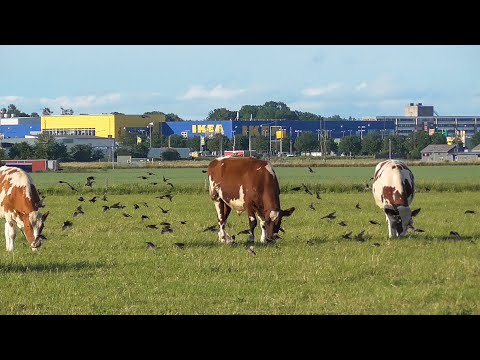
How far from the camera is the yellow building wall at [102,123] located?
380 feet

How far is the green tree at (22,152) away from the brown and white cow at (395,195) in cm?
6897

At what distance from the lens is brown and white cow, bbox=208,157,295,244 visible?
1783 centimetres

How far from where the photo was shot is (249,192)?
18.6 m

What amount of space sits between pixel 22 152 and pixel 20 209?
7152 centimetres

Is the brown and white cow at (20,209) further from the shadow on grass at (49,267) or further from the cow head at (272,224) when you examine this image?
the cow head at (272,224)

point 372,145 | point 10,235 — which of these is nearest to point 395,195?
point 10,235

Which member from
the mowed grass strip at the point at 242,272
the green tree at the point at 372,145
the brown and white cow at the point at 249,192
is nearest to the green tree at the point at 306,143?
the green tree at the point at 372,145

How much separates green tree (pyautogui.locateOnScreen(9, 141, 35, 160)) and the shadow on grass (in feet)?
242

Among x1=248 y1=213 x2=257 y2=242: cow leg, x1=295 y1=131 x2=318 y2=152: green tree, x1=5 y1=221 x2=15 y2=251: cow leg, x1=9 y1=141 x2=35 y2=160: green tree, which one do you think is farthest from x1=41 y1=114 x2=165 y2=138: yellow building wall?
x1=5 y1=221 x2=15 y2=251: cow leg

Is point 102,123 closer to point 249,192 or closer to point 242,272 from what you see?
point 249,192

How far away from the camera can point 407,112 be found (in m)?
162
